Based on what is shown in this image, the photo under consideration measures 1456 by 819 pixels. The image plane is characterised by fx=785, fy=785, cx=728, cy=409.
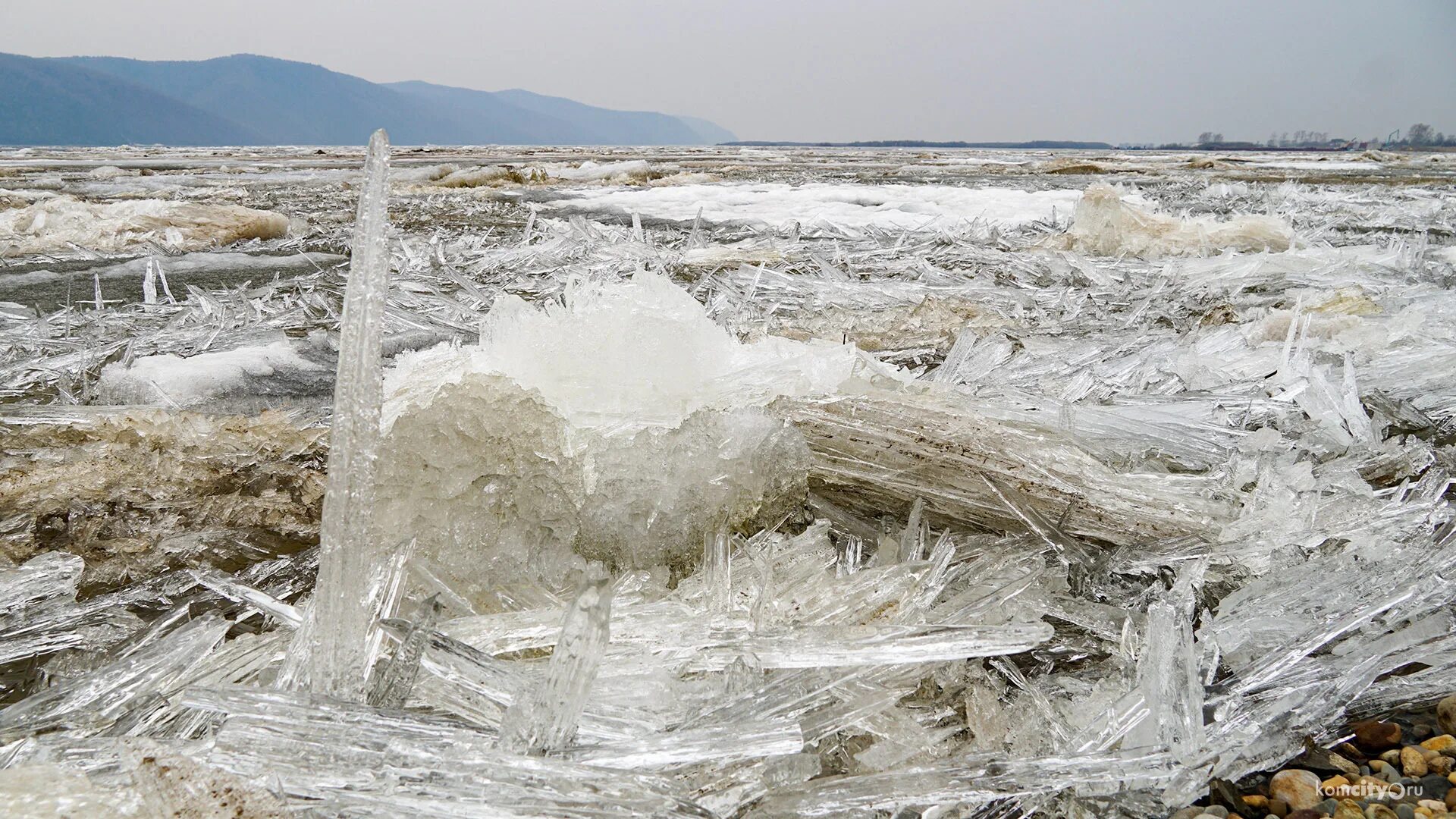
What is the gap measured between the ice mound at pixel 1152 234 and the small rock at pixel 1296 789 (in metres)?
5.13

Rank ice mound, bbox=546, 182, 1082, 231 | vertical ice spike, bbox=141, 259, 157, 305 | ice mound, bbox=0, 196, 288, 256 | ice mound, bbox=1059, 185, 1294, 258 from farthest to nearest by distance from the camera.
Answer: ice mound, bbox=546, 182, 1082, 231, ice mound, bbox=1059, 185, 1294, 258, ice mound, bbox=0, 196, 288, 256, vertical ice spike, bbox=141, 259, 157, 305

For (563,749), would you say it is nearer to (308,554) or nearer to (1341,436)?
(308,554)

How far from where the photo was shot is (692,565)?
4.45ft

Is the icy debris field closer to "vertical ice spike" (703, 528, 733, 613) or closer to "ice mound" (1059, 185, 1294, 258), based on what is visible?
"vertical ice spike" (703, 528, 733, 613)

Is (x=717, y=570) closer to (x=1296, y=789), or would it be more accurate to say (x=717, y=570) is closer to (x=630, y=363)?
(x=630, y=363)

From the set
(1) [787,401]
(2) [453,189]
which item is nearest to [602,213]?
(2) [453,189]

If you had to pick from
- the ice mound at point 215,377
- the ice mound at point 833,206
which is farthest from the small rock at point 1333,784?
the ice mound at point 833,206

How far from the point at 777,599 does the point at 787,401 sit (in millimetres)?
585

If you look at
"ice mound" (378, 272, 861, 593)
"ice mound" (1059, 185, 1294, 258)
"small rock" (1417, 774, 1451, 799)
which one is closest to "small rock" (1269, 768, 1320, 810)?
"small rock" (1417, 774, 1451, 799)

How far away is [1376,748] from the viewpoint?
104cm

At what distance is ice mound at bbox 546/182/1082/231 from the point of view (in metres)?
7.22

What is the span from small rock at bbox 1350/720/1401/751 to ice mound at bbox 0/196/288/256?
642 centimetres

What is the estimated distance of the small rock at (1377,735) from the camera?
104cm

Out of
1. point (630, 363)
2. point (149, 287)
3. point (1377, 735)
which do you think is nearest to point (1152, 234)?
point (630, 363)
